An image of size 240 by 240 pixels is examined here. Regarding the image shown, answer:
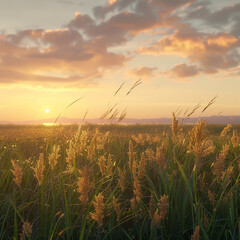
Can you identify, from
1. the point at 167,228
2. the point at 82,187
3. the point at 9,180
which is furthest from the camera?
the point at 9,180

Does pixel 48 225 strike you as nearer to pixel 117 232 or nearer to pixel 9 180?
pixel 117 232

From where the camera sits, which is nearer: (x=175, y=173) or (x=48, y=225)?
(x=48, y=225)

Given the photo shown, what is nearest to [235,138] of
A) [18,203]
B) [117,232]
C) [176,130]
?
[176,130]

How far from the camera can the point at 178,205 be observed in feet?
7.92

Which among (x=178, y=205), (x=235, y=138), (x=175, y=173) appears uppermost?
(x=235, y=138)


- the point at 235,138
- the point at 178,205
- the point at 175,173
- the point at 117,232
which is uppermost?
the point at 235,138

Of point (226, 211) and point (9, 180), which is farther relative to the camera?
point (9, 180)

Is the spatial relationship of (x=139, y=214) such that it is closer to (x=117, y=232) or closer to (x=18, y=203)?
(x=117, y=232)

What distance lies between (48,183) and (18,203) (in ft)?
1.12

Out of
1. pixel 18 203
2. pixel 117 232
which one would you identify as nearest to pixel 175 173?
pixel 117 232

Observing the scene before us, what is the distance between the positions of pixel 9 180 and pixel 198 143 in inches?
85.6

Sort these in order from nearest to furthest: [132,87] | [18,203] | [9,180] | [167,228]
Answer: [167,228] < [18,203] < [9,180] < [132,87]

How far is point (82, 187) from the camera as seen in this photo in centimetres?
161

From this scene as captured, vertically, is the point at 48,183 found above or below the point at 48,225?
above
